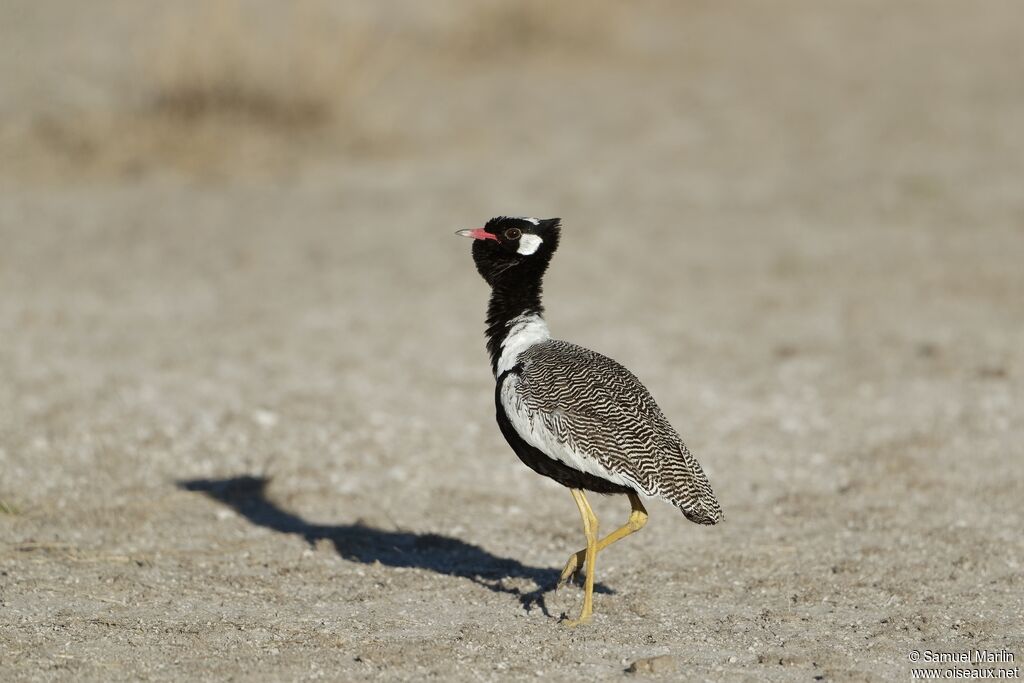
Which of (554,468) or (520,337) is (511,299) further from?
(554,468)

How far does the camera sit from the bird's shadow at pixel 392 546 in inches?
229

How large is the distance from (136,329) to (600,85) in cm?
844

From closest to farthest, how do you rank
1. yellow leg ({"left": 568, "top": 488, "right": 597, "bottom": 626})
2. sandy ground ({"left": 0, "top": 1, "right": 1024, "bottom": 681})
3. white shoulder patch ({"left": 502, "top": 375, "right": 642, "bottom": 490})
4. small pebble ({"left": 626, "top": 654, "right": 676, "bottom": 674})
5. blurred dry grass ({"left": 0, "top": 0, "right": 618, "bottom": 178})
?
small pebble ({"left": 626, "top": 654, "right": 676, "bottom": 674}), white shoulder patch ({"left": 502, "top": 375, "right": 642, "bottom": 490}), yellow leg ({"left": 568, "top": 488, "right": 597, "bottom": 626}), sandy ground ({"left": 0, "top": 1, "right": 1024, "bottom": 681}), blurred dry grass ({"left": 0, "top": 0, "right": 618, "bottom": 178})

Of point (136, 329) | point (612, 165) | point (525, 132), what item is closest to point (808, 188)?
point (612, 165)

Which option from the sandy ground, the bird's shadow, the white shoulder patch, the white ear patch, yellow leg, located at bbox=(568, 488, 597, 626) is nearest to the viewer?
the white shoulder patch

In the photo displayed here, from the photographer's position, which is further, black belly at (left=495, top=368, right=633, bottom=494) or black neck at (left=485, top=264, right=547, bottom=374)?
black neck at (left=485, top=264, right=547, bottom=374)

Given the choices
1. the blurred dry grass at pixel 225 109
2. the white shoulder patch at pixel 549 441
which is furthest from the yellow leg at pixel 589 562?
the blurred dry grass at pixel 225 109

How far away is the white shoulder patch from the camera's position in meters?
4.97

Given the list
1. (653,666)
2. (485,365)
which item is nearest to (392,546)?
(653,666)

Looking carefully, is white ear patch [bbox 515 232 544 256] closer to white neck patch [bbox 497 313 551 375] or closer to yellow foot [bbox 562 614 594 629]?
white neck patch [bbox 497 313 551 375]

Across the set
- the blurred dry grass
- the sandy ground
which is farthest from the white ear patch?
the blurred dry grass

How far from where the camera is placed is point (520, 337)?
18.0 ft

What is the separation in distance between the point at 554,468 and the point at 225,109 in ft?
31.9

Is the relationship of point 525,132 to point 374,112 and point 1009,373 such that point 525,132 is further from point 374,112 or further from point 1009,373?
point 1009,373
